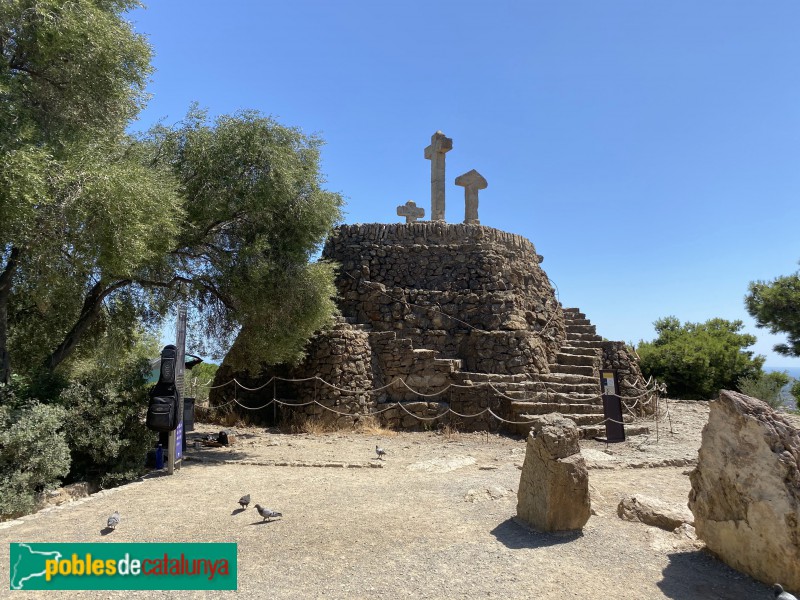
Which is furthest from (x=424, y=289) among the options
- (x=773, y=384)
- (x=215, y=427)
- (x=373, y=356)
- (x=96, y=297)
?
(x=773, y=384)

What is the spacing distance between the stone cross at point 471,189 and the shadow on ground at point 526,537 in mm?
12743

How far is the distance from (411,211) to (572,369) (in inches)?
358

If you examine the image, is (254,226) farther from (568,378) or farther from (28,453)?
(568,378)

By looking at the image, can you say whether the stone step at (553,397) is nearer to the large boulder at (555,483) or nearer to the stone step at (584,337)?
the stone step at (584,337)

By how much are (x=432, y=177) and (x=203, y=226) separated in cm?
921

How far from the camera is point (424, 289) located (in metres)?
14.9

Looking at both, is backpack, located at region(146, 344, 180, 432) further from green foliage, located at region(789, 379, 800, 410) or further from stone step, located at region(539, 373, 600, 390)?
green foliage, located at region(789, 379, 800, 410)

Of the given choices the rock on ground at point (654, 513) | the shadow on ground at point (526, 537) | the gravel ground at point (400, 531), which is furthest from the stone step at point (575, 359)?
the shadow on ground at point (526, 537)

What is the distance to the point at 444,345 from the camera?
14133mm

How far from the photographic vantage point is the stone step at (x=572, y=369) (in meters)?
14.7

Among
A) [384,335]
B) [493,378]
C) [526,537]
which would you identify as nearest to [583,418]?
[493,378]

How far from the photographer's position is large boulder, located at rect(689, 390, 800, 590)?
13.1 ft

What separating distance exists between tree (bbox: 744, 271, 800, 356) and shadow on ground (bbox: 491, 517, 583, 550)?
1556 centimetres

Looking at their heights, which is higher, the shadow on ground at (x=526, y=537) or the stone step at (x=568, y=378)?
the stone step at (x=568, y=378)
